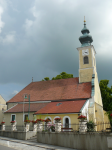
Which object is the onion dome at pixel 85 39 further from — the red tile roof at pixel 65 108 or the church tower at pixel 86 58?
the red tile roof at pixel 65 108

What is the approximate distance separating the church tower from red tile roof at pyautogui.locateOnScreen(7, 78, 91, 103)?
4.75 ft

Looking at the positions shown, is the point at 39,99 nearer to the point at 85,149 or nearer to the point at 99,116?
the point at 99,116

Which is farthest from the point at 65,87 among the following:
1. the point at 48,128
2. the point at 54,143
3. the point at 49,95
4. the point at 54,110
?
the point at 54,143

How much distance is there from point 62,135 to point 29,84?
65.1ft

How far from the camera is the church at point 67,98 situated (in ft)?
69.5

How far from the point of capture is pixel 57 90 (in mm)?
27406

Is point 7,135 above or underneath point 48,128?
underneath

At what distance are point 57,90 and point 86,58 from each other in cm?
799

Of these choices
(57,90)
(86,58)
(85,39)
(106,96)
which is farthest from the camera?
(106,96)

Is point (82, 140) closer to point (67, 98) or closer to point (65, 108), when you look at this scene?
point (65, 108)

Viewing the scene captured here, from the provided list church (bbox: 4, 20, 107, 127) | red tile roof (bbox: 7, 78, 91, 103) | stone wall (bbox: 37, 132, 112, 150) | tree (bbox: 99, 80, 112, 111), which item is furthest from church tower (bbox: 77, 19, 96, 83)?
stone wall (bbox: 37, 132, 112, 150)

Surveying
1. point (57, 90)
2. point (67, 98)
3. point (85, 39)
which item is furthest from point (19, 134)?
point (85, 39)

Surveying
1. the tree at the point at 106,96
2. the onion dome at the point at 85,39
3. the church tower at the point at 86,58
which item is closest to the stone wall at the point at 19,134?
the church tower at the point at 86,58

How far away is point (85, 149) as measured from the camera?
12.0 metres
